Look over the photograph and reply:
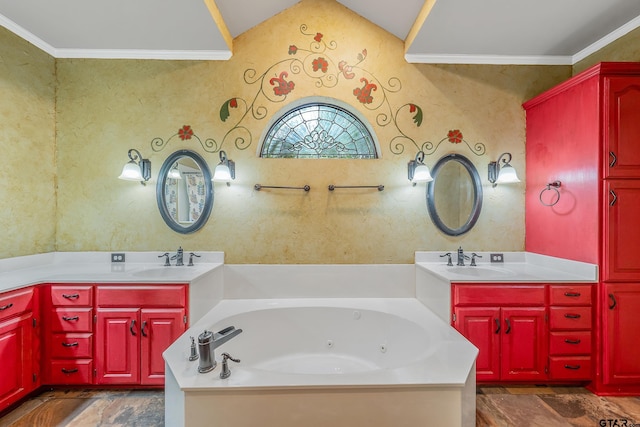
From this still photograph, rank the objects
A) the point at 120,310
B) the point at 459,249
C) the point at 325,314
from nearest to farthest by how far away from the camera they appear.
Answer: the point at 120,310, the point at 325,314, the point at 459,249

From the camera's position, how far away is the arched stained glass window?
2.70 meters

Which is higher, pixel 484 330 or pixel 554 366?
pixel 484 330

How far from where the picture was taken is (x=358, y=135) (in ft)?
8.95

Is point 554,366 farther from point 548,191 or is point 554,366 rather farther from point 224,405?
point 224,405

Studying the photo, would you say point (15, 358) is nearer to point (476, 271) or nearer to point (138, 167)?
point (138, 167)

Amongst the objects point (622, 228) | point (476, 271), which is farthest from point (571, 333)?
point (622, 228)

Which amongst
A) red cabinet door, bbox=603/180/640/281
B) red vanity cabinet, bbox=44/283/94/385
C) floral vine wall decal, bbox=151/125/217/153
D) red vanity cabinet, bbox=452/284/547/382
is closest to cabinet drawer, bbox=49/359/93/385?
red vanity cabinet, bbox=44/283/94/385

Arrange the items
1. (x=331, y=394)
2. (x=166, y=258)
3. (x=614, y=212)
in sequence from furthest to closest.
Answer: (x=166, y=258)
(x=614, y=212)
(x=331, y=394)

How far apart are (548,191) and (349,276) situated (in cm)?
192

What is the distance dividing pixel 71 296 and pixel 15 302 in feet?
0.91

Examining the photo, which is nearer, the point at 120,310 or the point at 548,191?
the point at 120,310

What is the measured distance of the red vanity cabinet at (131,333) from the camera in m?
2.04

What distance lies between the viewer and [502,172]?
8.45ft

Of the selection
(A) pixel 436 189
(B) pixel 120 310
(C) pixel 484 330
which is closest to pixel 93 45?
(B) pixel 120 310
